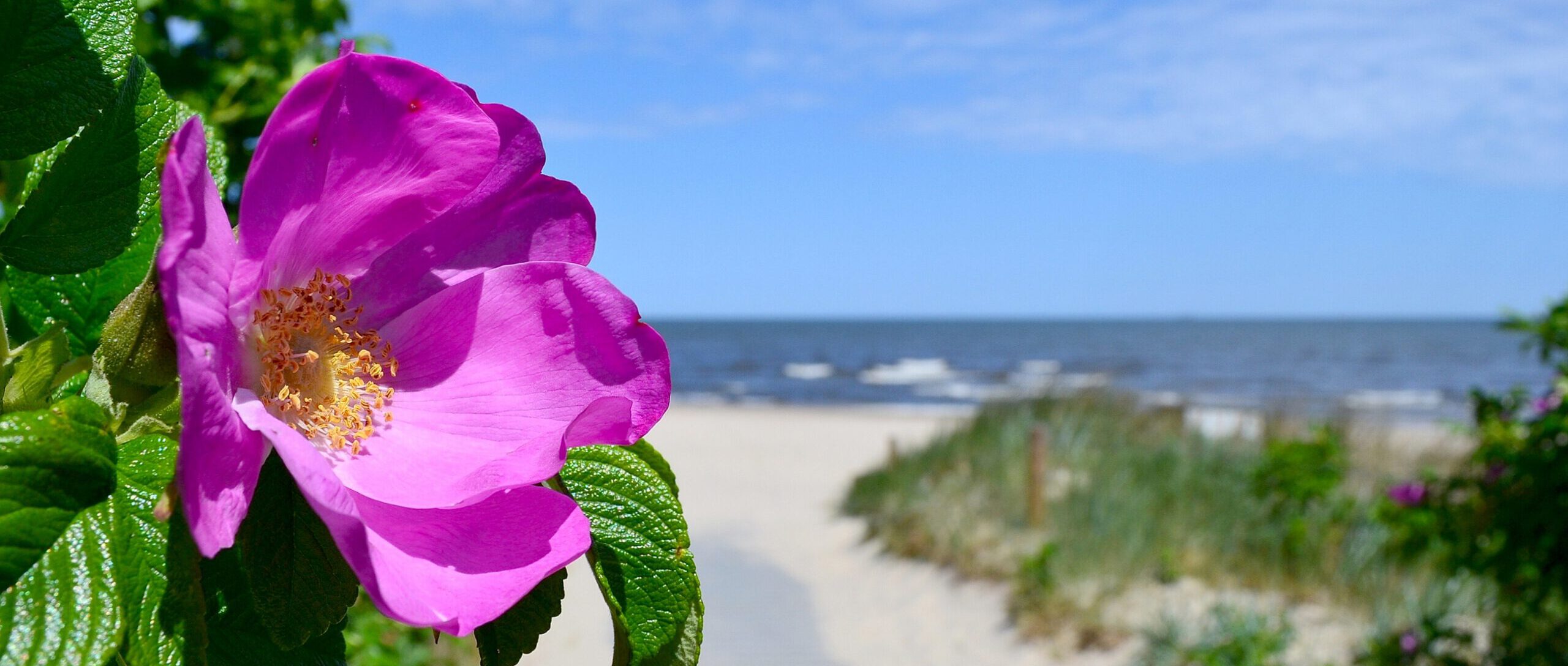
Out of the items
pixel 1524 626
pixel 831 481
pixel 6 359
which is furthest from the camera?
pixel 831 481

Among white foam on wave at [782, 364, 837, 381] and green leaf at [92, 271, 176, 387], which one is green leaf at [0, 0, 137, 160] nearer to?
green leaf at [92, 271, 176, 387]

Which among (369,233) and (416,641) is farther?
(416,641)

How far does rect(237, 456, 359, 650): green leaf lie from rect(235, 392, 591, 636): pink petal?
0.03 meters

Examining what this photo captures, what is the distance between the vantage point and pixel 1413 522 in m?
4.67

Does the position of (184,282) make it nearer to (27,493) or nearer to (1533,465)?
(27,493)

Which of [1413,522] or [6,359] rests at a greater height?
[6,359]

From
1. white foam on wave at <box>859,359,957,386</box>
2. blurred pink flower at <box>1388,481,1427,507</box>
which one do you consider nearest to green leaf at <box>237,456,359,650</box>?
blurred pink flower at <box>1388,481,1427,507</box>

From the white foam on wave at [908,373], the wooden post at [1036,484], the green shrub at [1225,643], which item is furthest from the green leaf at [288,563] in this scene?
the white foam on wave at [908,373]

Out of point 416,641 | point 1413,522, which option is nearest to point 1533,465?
point 1413,522

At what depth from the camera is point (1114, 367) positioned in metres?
45.8

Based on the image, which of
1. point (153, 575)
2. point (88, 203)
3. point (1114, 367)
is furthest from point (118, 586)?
point (1114, 367)

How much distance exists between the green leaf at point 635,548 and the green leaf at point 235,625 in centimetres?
14

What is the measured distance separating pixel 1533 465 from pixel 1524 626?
0.99 metres

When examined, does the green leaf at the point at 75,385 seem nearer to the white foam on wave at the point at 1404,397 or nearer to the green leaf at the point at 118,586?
the green leaf at the point at 118,586
